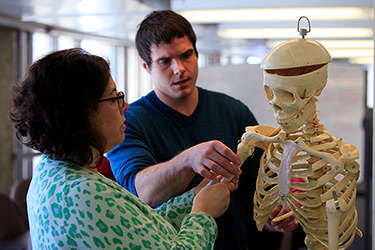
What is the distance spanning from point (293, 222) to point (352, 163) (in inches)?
14.1

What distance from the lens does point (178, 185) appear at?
1.33 meters

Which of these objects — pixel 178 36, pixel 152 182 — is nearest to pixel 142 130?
pixel 152 182

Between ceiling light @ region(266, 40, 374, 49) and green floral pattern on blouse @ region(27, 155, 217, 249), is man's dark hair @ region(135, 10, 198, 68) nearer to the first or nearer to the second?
green floral pattern on blouse @ region(27, 155, 217, 249)

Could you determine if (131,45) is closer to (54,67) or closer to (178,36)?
(178,36)

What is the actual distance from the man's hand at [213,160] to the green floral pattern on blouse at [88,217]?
9.2 inches

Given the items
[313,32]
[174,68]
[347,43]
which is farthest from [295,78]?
[347,43]

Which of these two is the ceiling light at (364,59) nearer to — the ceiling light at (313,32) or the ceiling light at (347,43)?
the ceiling light at (347,43)

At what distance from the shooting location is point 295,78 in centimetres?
119

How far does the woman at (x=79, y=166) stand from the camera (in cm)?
90

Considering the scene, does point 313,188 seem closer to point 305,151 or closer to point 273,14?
point 305,151

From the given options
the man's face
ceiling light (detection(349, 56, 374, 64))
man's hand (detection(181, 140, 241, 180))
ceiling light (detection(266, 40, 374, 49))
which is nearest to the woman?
man's hand (detection(181, 140, 241, 180))

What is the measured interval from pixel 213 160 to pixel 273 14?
7.68 ft

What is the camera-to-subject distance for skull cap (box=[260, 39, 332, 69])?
1149mm

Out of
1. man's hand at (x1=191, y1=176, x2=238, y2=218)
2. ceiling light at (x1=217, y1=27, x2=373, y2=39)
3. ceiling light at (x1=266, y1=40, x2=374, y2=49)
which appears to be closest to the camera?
man's hand at (x1=191, y1=176, x2=238, y2=218)
